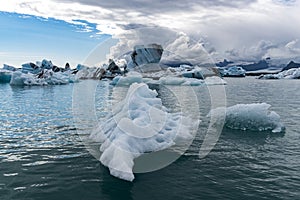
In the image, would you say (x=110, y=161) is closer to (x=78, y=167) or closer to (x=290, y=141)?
(x=78, y=167)

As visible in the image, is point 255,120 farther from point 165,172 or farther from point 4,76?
point 4,76

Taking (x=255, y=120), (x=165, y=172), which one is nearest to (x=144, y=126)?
(x=165, y=172)

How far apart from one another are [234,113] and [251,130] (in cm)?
145

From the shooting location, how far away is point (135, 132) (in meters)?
11.3

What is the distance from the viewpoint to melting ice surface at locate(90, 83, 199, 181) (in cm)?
957

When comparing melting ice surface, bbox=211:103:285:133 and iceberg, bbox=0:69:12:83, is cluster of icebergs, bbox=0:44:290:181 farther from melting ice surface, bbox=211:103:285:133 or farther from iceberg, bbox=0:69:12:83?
iceberg, bbox=0:69:12:83

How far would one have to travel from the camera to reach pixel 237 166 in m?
9.99

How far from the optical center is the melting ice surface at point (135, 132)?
957 cm

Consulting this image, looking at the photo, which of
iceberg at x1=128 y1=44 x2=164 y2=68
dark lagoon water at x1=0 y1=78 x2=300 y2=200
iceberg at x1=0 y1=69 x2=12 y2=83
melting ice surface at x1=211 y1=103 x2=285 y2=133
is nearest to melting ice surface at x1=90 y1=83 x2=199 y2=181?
dark lagoon water at x1=0 y1=78 x2=300 y2=200

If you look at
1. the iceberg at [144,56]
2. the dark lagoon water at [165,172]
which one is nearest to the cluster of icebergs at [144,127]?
the dark lagoon water at [165,172]

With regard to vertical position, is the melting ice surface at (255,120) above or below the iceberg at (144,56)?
below

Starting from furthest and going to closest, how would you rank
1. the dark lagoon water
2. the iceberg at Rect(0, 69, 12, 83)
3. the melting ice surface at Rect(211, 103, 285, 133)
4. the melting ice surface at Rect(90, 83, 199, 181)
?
the iceberg at Rect(0, 69, 12, 83) → the melting ice surface at Rect(211, 103, 285, 133) → the melting ice surface at Rect(90, 83, 199, 181) → the dark lagoon water

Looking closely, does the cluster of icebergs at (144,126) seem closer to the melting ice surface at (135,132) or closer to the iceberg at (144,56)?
the melting ice surface at (135,132)

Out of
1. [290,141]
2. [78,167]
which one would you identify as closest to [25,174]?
[78,167]
